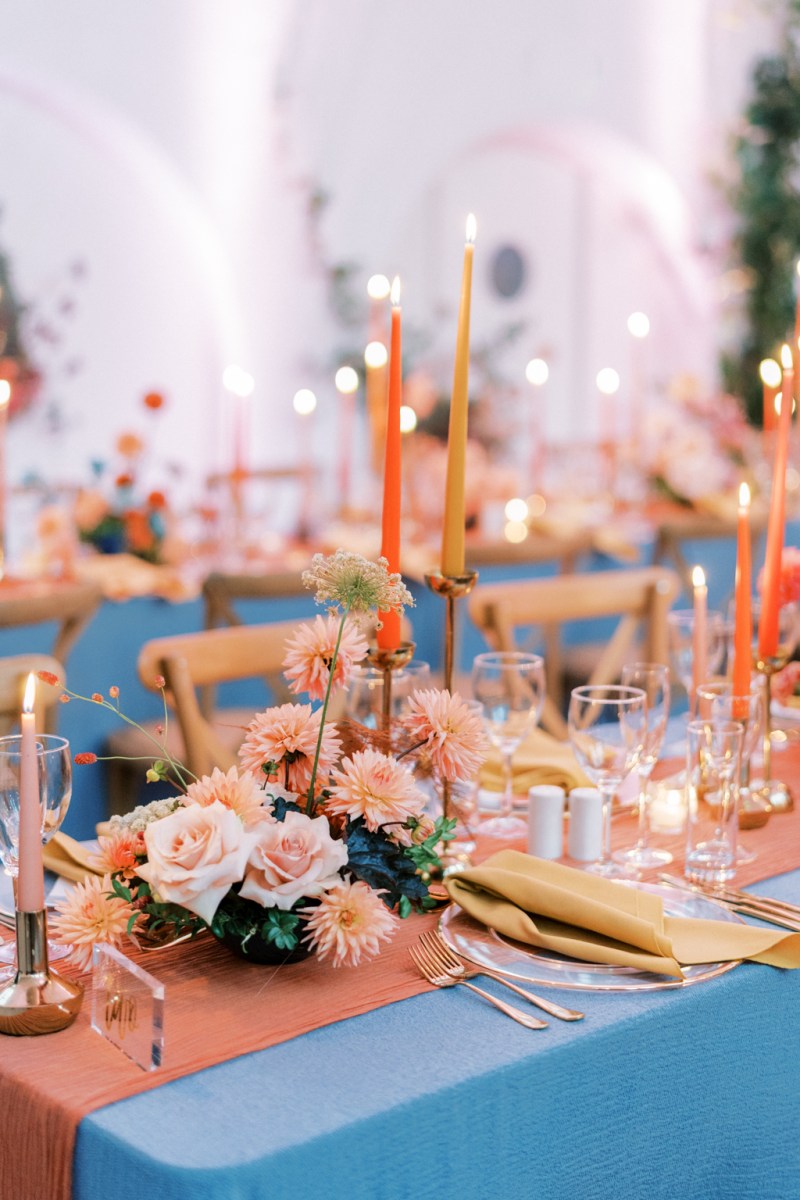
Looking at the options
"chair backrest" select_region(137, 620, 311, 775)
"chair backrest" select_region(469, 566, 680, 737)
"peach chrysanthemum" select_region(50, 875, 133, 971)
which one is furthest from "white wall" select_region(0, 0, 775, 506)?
"peach chrysanthemum" select_region(50, 875, 133, 971)

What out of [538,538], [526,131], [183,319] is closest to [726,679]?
[538,538]

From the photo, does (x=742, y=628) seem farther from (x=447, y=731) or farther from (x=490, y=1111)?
(x=490, y=1111)

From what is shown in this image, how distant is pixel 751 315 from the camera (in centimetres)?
840

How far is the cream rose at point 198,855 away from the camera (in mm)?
1078

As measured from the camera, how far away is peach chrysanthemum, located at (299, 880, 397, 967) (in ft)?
3.64

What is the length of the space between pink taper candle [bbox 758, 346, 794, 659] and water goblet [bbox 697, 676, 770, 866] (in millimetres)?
63

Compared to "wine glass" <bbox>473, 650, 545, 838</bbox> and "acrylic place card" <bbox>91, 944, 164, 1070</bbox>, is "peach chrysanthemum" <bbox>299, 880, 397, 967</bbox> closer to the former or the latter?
"acrylic place card" <bbox>91, 944, 164, 1070</bbox>

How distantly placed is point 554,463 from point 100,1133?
6.75 meters

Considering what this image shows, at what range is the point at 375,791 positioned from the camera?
3.76 ft

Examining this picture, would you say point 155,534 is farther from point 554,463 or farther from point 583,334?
point 583,334

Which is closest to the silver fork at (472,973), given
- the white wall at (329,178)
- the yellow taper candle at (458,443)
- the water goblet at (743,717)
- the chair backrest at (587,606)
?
the yellow taper candle at (458,443)

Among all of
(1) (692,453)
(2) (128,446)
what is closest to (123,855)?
(2) (128,446)

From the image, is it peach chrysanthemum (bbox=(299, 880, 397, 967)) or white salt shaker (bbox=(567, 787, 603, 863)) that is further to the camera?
white salt shaker (bbox=(567, 787, 603, 863))

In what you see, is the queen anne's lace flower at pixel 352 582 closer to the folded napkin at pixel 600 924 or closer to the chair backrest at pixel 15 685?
the folded napkin at pixel 600 924
